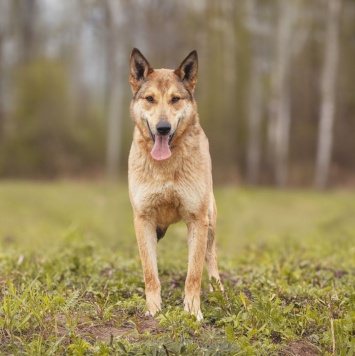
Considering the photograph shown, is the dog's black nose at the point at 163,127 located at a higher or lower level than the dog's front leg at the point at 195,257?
higher

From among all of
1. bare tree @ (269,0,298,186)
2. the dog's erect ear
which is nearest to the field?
the dog's erect ear

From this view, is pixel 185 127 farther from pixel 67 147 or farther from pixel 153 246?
pixel 67 147

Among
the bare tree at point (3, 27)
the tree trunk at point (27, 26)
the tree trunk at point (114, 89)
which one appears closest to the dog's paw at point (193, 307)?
the tree trunk at point (114, 89)

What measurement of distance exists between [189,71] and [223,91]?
70.8ft

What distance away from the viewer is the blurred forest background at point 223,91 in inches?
972

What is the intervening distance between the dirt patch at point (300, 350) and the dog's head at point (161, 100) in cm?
171

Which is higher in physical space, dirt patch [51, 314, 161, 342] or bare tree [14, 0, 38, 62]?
bare tree [14, 0, 38, 62]

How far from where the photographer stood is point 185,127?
5.07m

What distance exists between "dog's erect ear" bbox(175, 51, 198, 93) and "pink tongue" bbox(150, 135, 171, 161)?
56 centimetres

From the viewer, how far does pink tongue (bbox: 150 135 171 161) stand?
4.86 meters

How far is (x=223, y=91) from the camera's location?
26500 mm

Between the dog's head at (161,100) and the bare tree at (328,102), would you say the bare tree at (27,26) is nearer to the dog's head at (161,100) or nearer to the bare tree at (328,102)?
the bare tree at (328,102)

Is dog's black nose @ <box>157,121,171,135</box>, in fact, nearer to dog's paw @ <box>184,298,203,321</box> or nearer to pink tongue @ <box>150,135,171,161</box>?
pink tongue @ <box>150,135,171,161</box>

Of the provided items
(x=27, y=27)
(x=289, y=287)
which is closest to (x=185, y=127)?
(x=289, y=287)
